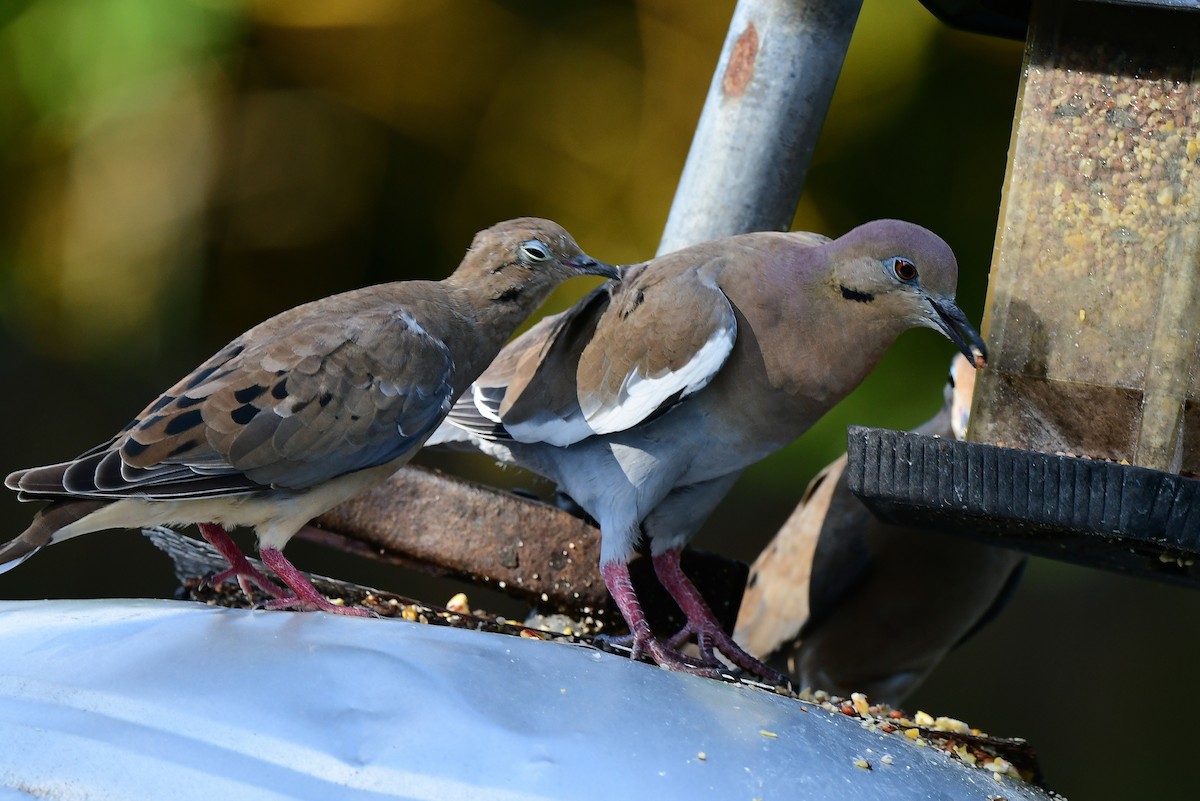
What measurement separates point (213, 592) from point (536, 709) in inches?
39.4

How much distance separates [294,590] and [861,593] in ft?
5.02

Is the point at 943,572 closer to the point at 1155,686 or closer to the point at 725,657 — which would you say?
the point at 725,657

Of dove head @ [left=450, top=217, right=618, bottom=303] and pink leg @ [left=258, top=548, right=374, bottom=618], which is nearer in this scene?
pink leg @ [left=258, top=548, right=374, bottom=618]

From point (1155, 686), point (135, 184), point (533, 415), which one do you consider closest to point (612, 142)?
point (135, 184)

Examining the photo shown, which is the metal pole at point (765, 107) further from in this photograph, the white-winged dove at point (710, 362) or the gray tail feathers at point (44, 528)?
the gray tail feathers at point (44, 528)

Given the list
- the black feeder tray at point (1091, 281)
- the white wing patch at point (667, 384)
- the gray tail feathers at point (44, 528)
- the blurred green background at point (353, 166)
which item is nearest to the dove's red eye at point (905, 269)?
the black feeder tray at point (1091, 281)

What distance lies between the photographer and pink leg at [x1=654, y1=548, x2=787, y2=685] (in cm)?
204

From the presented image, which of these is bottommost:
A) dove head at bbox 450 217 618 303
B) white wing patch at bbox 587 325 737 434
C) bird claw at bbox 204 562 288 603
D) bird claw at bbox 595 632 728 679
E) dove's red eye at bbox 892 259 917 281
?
bird claw at bbox 204 562 288 603

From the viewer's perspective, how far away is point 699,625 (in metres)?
2.06

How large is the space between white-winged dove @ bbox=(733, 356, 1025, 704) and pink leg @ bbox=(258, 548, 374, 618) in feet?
4.64

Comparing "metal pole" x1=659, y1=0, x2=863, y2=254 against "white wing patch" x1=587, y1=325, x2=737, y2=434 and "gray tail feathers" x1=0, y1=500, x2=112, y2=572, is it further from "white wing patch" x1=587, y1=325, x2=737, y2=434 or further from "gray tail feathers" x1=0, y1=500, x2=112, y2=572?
"gray tail feathers" x1=0, y1=500, x2=112, y2=572

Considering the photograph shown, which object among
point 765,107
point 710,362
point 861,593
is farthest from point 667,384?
point 861,593

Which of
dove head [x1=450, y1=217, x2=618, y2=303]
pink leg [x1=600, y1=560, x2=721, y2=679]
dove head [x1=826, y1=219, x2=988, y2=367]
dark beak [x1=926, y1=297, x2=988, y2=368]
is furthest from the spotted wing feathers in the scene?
dark beak [x1=926, y1=297, x2=988, y2=368]

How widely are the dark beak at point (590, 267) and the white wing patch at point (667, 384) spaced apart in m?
0.19
